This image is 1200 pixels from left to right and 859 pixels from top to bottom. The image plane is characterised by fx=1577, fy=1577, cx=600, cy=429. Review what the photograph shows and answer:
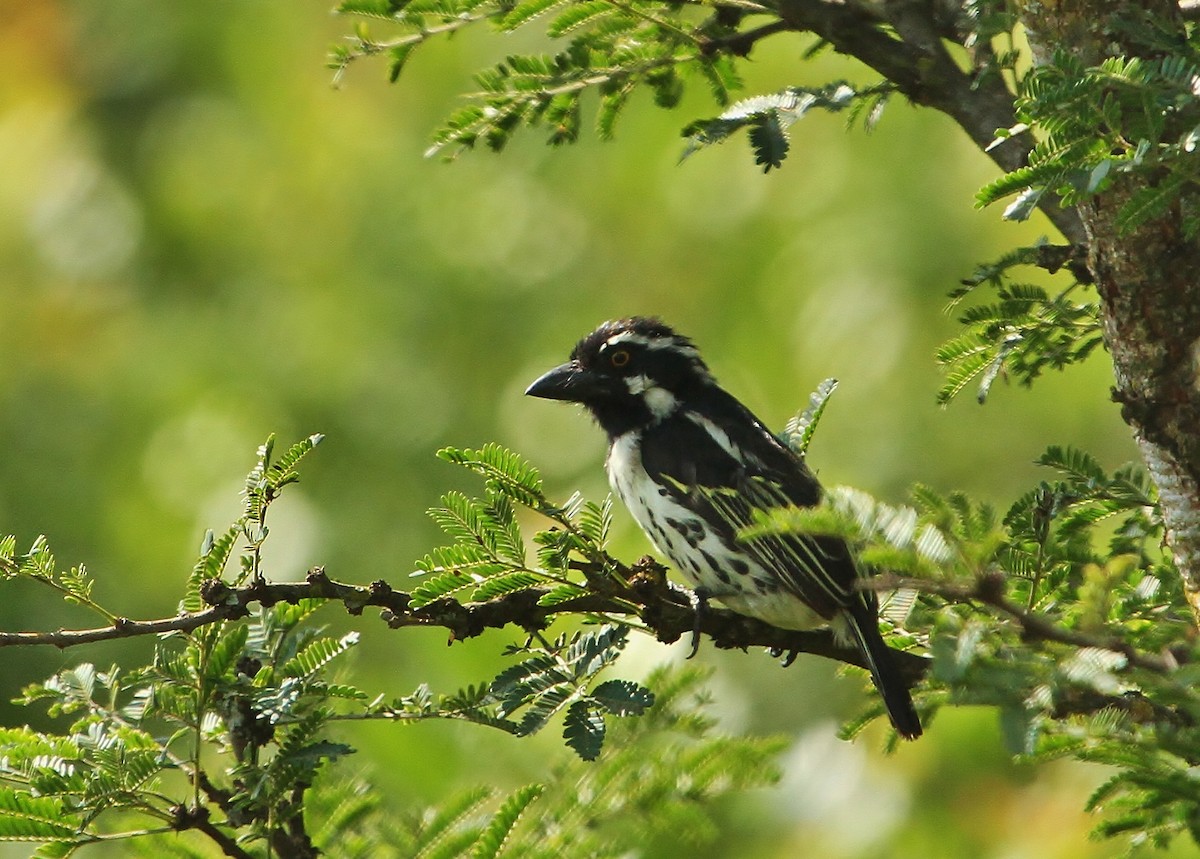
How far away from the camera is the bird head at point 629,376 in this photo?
5.04 m

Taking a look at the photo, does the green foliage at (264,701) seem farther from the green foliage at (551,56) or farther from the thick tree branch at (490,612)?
the green foliage at (551,56)

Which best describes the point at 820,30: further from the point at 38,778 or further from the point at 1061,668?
the point at 38,778

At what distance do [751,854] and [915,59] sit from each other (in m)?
2.96

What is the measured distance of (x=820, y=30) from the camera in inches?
146

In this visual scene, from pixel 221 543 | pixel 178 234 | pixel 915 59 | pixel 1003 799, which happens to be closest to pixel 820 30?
pixel 915 59

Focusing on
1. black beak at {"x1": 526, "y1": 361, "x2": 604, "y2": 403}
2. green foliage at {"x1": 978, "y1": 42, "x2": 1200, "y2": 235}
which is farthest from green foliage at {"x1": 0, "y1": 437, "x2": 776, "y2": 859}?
black beak at {"x1": 526, "y1": 361, "x2": 604, "y2": 403}

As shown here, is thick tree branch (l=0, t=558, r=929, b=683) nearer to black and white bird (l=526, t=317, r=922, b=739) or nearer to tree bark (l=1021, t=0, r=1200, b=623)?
black and white bird (l=526, t=317, r=922, b=739)

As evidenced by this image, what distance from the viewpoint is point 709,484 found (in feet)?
15.0

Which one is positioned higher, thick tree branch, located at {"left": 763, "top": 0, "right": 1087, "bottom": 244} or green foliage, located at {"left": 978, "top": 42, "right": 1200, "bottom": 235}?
thick tree branch, located at {"left": 763, "top": 0, "right": 1087, "bottom": 244}

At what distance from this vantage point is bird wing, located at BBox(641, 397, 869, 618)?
4141 mm

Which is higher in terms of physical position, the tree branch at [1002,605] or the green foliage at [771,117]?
the green foliage at [771,117]

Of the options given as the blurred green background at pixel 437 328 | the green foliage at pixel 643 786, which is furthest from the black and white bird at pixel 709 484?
the blurred green background at pixel 437 328

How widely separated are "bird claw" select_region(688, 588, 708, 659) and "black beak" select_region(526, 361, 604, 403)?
89 centimetres

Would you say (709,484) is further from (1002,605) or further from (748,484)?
(1002,605)
